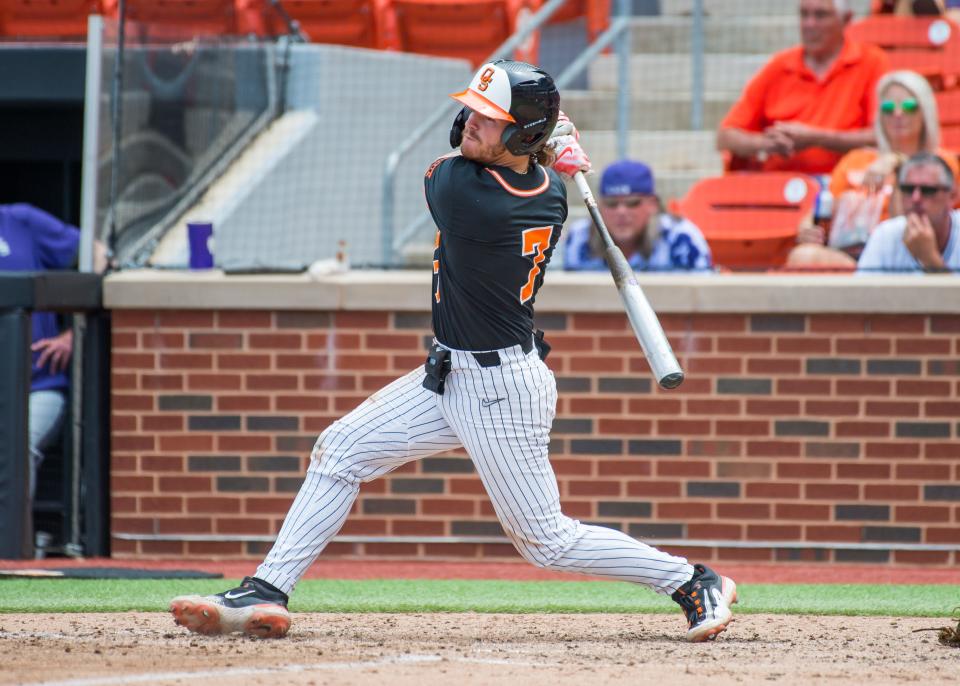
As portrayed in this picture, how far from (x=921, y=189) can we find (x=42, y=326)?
4.01 m

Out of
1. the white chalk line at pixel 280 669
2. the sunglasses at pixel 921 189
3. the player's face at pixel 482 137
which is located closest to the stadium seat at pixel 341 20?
the sunglasses at pixel 921 189

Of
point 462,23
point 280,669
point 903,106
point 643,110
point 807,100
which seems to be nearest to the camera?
point 280,669

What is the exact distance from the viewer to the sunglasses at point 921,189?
21.8 ft

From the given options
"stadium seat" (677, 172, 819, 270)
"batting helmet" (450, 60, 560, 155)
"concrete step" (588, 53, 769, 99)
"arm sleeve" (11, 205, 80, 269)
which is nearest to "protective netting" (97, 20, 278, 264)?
"arm sleeve" (11, 205, 80, 269)

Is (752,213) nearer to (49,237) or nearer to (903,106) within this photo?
(903,106)

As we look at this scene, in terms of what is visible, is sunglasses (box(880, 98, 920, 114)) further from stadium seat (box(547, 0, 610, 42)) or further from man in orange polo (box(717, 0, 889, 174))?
stadium seat (box(547, 0, 610, 42))

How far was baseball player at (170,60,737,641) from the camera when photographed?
4.03 metres

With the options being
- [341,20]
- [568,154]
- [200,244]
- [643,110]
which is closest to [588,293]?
[200,244]

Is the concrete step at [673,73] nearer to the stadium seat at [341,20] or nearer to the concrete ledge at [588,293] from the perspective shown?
the stadium seat at [341,20]

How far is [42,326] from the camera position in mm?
6832

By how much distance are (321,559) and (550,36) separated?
389 centimetres

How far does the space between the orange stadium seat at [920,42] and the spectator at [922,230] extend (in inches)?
76.0

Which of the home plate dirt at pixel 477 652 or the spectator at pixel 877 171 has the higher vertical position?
the spectator at pixel 877 171

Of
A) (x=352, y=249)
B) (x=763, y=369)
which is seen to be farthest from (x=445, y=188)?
(x=352, y=249)
